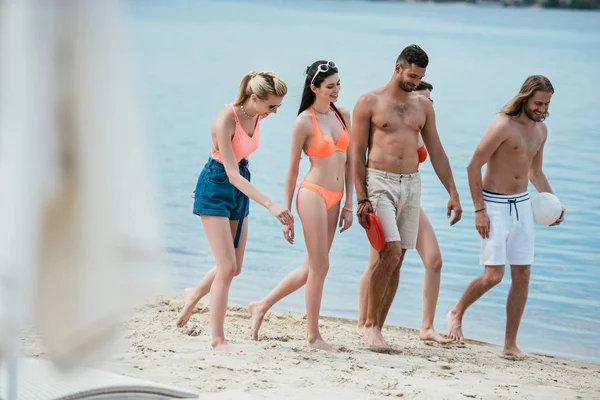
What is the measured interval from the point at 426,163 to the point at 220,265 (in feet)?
40.2

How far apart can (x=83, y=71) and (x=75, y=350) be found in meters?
0.87

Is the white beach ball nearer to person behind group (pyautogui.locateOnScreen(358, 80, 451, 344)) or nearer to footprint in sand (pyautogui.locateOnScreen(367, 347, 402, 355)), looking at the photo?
person behind group (pyautogui.locateOnScreen(358, 80, 451, 344))

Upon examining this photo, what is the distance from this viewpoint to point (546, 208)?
7.59m

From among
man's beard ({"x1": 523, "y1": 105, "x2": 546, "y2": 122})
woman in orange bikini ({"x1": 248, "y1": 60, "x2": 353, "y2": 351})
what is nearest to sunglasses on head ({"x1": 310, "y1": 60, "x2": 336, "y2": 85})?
woman in orange bikini ({"x1": 248, "y1": 60, "x2": 353, "y2": 351})

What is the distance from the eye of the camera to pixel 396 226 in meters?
7.42

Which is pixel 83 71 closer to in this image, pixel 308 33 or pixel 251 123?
pixel 251 123

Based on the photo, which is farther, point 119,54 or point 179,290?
point 179,290

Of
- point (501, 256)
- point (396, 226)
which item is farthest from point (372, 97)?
point (501, 256)

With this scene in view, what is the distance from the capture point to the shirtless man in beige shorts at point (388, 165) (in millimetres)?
7344

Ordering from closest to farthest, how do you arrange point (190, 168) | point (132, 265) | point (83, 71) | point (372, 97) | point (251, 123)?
point (83, 71) → point (132, 265) → point (251, 123) → point (372, 97) → point (190, 168)

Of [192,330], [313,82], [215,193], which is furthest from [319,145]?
[192,330]

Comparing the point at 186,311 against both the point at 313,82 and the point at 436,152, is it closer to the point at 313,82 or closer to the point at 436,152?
the point at 313,82

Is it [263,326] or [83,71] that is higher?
[83,71]

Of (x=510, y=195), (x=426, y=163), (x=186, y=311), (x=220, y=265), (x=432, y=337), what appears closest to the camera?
(x=220, y=265)
